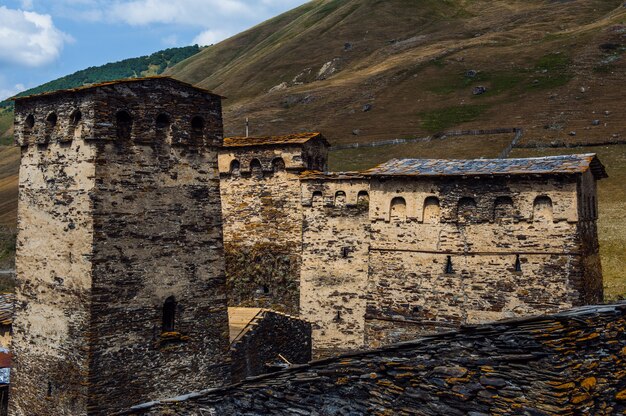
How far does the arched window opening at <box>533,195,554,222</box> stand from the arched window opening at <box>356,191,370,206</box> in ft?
25.1

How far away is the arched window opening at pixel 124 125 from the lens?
52.4ft

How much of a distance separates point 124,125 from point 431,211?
12926mm

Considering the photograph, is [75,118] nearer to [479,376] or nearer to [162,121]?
[162,121]

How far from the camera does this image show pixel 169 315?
55.9 feet

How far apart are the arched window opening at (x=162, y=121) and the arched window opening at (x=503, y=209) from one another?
41.7ft

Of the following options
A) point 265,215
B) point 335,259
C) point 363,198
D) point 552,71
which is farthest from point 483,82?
point 335,259

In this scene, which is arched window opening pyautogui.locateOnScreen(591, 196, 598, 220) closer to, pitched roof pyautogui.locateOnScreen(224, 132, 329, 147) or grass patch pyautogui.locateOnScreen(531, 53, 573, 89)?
pitched roof pyautogui.locateOnScreen(224, 132, 329, 147)

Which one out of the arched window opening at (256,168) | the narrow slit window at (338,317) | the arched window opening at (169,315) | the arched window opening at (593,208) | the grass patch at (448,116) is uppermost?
the grass patch at (448,116)

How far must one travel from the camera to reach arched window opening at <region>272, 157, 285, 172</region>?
30.5 m

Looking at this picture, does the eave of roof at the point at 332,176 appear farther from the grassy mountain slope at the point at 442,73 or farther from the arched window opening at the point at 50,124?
the grassy mountain slope at the point at 442,73

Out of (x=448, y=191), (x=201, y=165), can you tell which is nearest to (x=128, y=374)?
(x=201, y=165)

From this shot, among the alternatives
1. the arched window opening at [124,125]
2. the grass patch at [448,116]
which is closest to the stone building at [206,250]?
the arched window opening at [124,125]

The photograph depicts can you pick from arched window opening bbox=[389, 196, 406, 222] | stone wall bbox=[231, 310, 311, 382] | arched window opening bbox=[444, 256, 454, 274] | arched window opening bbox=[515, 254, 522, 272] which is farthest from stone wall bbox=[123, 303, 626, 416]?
arched window opening bbox=[389, 196, 406, 222]

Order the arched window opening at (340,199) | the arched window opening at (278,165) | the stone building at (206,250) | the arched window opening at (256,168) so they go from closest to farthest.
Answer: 1. the stone building at (206,250)
2. the arched window opening at (340,199)
3. the arched window opening at (278,165)
4. the arched window opening at (256,168)
